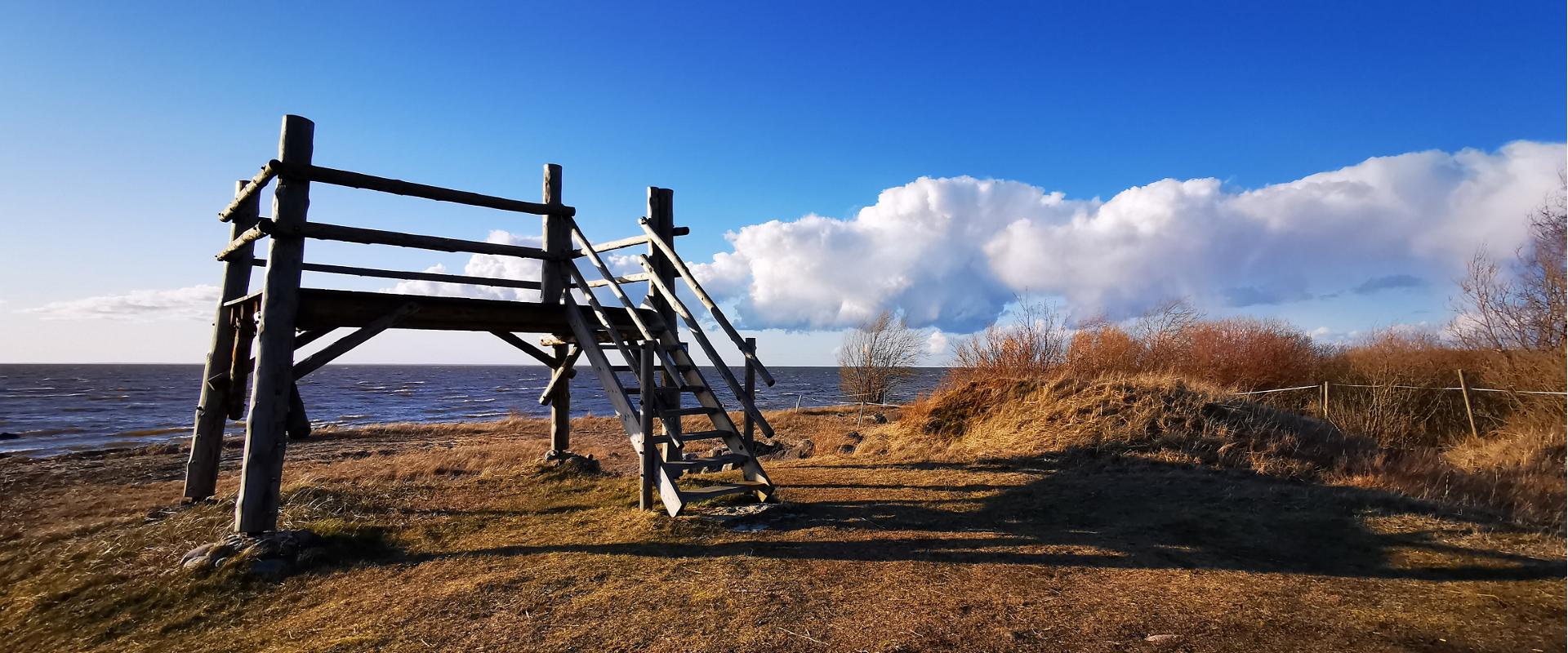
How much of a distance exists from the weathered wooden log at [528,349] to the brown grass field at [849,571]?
6.64 feet

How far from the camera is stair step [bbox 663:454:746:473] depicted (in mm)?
7391

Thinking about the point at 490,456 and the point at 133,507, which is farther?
the point at 490,456

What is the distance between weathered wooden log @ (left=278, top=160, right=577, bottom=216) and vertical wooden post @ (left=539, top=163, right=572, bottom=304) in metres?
0.14

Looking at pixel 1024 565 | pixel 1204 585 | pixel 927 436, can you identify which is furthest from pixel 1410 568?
pixel 927 436

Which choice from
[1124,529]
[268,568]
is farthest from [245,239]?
[1124,529]

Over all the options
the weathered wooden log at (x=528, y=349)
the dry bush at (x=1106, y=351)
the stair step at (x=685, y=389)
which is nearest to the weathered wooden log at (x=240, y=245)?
the weathered wooden log at (x=528, y=349)

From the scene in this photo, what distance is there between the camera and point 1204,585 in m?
5.39

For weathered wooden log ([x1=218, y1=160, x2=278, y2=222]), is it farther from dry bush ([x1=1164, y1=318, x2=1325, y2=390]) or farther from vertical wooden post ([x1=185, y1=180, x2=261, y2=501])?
dry bush ([x1=1164, y1=318, x2=1325, y2=390])

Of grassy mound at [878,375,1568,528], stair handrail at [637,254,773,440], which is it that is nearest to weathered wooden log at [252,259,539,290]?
stair handrail at [637,254,773,440]

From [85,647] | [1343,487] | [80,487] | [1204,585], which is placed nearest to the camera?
[85,647]

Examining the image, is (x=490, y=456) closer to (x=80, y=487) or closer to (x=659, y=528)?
(x=80, y=487)

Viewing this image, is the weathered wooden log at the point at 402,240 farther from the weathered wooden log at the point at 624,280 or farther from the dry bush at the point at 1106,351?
the dry bush at the point at 1106,351

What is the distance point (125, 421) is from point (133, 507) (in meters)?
33.9

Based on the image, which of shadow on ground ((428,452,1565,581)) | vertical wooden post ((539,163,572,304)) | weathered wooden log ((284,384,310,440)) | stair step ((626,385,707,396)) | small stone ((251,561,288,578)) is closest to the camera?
shadow on ground ((428,452,1565,581))
